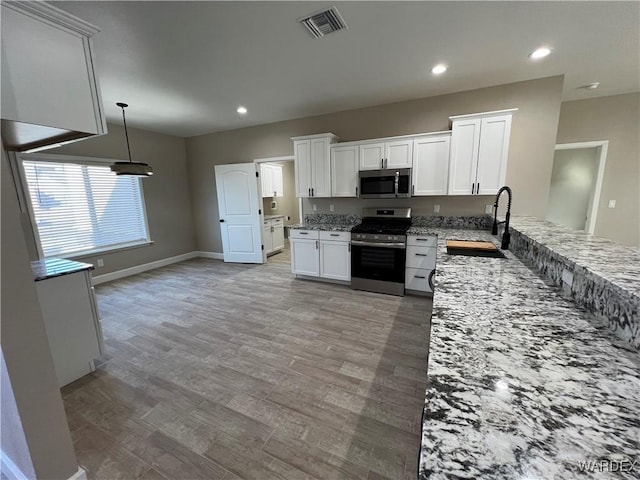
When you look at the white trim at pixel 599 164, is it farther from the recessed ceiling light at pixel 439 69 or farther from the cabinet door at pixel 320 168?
the cabinet door at pixel 320 168

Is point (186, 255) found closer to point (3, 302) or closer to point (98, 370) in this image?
point (98, 370)

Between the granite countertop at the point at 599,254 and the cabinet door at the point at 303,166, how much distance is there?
3.08m

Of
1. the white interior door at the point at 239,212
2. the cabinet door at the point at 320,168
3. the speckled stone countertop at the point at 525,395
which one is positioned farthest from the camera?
the white interior door at the point at 239,212

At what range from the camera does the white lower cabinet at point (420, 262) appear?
3.38 meters

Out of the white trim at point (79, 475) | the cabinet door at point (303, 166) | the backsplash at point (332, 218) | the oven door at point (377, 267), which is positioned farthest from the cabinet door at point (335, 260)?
the white trim at point (79, 475)

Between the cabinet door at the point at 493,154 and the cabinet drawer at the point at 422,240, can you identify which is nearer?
the cabinet door at the point at 493,154

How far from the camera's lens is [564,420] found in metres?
0.60

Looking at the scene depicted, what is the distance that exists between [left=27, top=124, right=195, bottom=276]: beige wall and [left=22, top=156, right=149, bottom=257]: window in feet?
0.62

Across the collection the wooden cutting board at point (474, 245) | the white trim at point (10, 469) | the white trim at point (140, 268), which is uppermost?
the wooden cutting board at point (474, 245)

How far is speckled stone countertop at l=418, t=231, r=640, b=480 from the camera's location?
1.68 feet

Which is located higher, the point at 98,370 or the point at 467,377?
the point at 467,377

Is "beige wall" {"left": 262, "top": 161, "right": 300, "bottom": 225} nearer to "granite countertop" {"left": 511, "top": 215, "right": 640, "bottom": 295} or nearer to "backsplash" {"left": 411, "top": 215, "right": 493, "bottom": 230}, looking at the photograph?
"backsplash" {"left": 411, "top": 215, "right": 493, "bottom": 230}

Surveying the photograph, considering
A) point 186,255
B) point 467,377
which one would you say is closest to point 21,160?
point 186,255

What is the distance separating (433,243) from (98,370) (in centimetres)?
377
